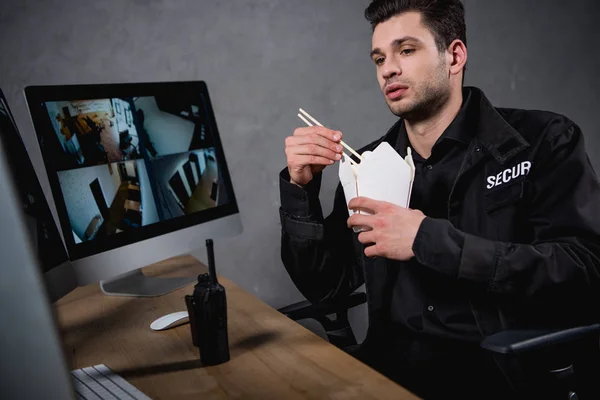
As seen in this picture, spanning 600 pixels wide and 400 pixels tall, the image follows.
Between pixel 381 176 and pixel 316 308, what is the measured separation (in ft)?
1.53

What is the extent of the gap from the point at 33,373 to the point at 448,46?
4.97 feet

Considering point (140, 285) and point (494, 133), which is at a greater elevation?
point (494, 133)

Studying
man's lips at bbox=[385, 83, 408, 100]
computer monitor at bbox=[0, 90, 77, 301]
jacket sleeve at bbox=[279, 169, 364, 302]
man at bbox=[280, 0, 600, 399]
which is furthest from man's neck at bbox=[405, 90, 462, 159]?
computer monitor at bbox=[0, 90, 77, 301]

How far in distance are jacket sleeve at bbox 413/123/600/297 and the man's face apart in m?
0.41

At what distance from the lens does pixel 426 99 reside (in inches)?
59.6

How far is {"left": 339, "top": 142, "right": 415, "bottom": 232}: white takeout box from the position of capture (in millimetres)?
1096

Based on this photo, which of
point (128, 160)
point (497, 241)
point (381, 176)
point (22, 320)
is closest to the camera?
point (22, 320)

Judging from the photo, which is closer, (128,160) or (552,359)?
(552,359)

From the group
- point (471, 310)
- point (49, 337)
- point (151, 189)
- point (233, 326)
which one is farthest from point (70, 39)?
point (49, 337)

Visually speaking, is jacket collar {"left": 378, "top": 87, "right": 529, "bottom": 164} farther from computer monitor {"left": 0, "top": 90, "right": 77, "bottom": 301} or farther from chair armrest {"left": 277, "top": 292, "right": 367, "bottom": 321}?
computer monitor {"left": 0, "top": 90, "right": 77, "bottom": 301}

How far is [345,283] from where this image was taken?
5.25 feet

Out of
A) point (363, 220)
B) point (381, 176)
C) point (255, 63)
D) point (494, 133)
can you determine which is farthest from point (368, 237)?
point (255, 63)

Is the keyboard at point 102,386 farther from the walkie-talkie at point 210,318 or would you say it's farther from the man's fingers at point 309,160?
the man's fingers at point 309,160

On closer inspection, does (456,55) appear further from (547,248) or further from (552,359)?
(552,359)
